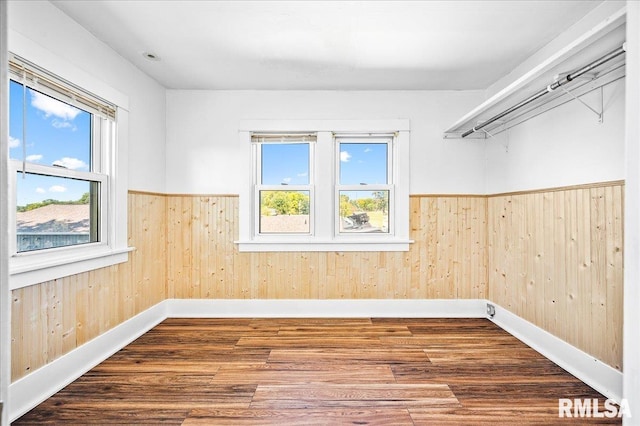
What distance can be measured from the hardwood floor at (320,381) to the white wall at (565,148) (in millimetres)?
1419

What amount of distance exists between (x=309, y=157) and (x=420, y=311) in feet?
6.89

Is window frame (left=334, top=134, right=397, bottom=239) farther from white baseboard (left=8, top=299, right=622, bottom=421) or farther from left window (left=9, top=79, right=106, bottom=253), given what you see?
left window (left=9, top=79, right=106, bottom=253)

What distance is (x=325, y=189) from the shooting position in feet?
13.4

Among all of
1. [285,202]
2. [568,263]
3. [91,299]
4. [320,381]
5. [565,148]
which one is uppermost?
[565,148]

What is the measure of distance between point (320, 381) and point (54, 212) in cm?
216

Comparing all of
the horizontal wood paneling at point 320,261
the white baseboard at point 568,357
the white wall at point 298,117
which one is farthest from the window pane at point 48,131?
the white baseboard at point 568,357

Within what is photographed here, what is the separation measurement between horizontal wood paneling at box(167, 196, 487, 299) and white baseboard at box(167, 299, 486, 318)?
2.6 inches

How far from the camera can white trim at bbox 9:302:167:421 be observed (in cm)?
212

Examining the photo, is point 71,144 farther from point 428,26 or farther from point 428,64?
point 428,64

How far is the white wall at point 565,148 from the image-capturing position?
7.50 feet

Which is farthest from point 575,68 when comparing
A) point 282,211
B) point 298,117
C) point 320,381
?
point 282,211

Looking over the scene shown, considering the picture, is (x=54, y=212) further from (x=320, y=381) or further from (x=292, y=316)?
(x=292, y=316)

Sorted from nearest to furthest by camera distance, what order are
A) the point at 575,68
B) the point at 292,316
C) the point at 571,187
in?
1. the point at 575,68
2. the point at 571,187
3. the point at 292,316

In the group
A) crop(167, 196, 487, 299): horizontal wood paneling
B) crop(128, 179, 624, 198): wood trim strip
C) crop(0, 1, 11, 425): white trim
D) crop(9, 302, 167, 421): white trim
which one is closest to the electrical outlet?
crop(167, 196, 487, 299): horizontal wood paneling
